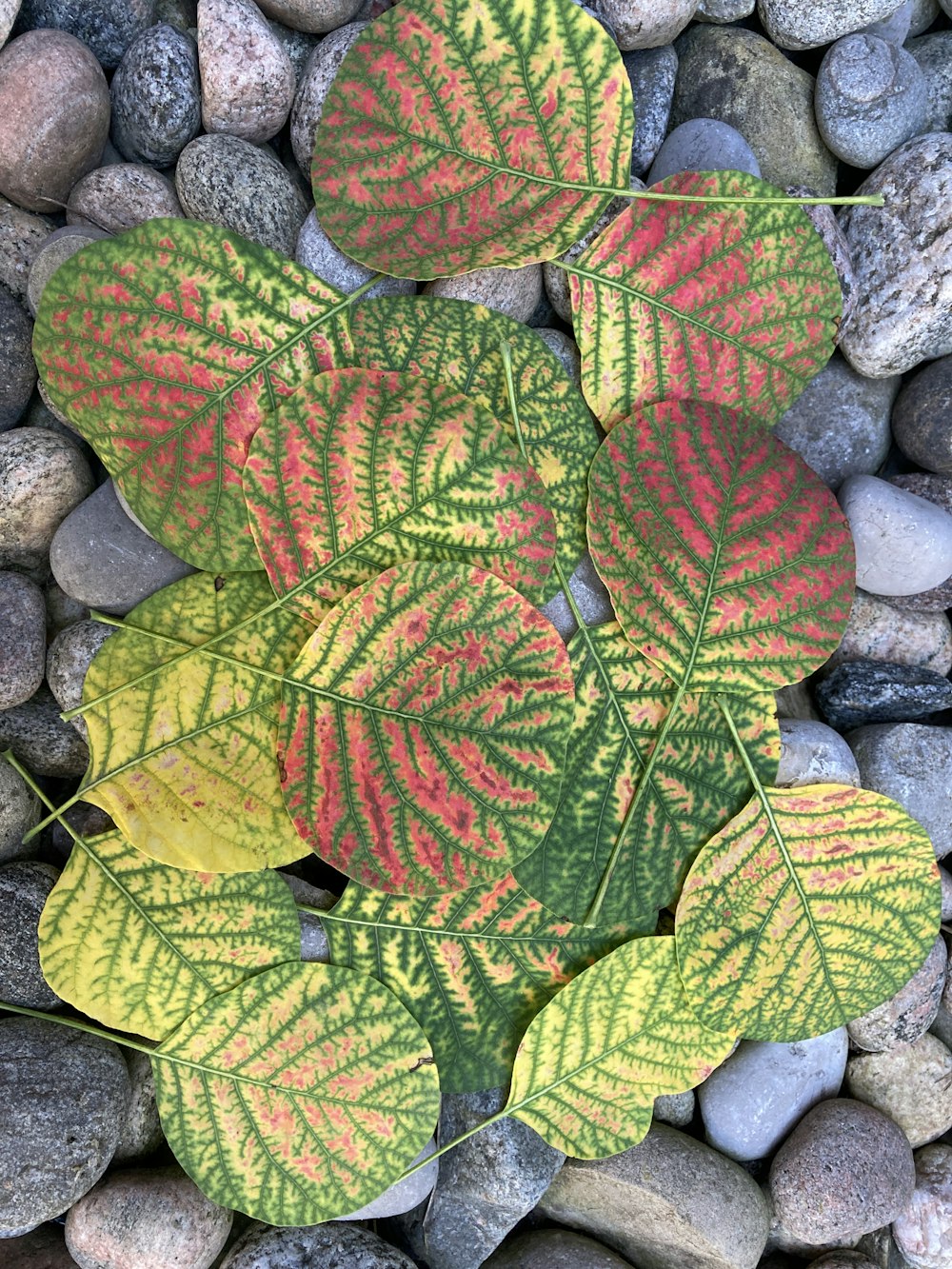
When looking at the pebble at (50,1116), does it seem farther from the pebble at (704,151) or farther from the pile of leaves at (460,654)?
the pebble at (704,151)

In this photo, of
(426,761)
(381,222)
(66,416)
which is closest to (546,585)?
(426,761)

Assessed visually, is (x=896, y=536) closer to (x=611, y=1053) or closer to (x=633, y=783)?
(x=633, y=783)

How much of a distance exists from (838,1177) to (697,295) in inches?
41.9

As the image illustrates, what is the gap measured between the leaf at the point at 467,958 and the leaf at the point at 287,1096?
0.05 metres

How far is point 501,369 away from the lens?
1.03 meters

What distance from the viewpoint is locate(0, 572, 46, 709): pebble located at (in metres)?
1.04

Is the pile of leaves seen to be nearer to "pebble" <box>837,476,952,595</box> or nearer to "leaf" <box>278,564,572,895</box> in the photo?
"leaf" <box>278,564,572,895</box>

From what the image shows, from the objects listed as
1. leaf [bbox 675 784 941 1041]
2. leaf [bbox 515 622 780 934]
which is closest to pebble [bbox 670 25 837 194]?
leaf [bbox 515 622 780 934]

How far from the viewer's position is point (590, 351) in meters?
1.05

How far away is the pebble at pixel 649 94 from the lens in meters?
1.14

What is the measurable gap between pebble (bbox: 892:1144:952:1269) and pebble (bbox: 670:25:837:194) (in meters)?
1.30

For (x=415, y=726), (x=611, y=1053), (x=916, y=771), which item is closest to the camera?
(x=415, y=726)

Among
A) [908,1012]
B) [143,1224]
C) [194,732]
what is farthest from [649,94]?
[143,1224]

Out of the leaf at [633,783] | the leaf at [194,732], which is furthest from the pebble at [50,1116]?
the leaf at [633,783]
